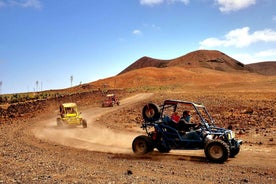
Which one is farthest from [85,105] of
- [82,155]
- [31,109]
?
[82,155]

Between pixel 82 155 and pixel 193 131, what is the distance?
4.66 metres

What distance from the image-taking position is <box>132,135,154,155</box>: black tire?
1464 centimetres

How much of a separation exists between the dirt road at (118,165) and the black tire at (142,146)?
31cm

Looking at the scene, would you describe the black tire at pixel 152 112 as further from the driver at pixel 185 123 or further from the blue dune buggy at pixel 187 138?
the driver at pixel 185 123

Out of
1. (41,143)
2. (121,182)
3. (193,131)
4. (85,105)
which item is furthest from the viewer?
(85,105)

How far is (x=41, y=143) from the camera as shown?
61.2 feet

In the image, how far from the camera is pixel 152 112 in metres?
14.8

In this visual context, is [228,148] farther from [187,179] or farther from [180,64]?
[180,64]

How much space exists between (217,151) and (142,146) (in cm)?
330

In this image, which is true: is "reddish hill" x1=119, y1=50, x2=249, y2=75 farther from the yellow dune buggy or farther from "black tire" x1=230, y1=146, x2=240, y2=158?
"black tire" x1=230, y1=146, x2=240, y2=158

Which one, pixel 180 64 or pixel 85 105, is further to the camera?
pixel 180 64

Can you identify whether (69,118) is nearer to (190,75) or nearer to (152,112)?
(152,112)

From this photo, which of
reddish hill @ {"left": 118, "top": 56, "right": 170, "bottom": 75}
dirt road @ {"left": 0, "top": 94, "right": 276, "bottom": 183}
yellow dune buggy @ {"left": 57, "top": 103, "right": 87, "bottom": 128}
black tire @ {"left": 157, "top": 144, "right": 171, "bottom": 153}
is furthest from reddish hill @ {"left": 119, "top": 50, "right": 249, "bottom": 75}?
black tire @ {"left": 157, "top": 144, "right": 171, "bottom": 153}

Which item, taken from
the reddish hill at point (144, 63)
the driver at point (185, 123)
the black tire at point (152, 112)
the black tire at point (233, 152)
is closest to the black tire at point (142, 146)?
the black tire at point (152, 112)
